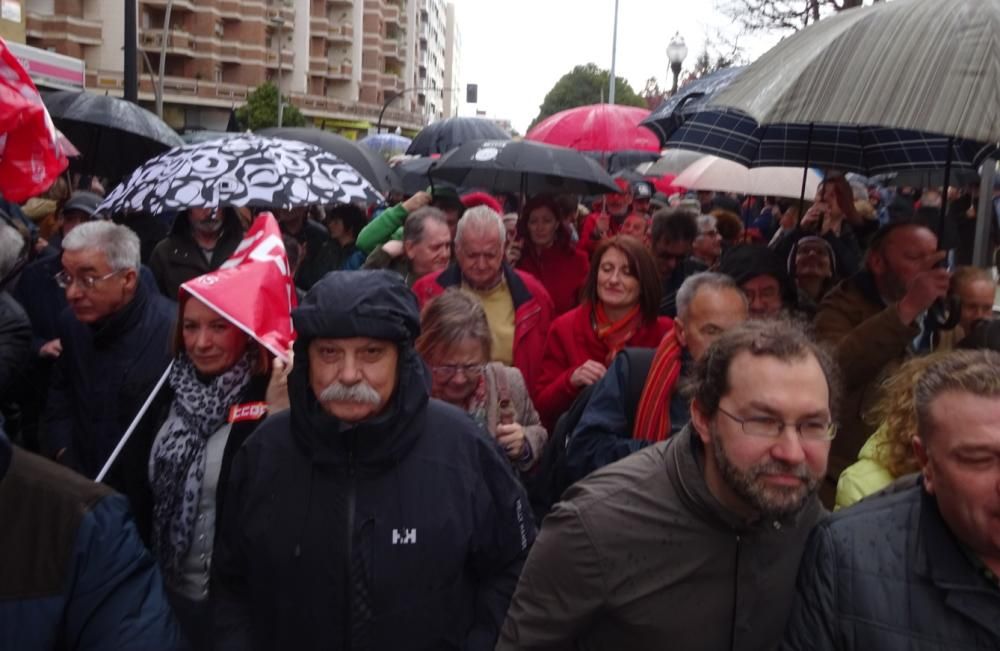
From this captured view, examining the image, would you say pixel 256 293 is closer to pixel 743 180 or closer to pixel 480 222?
pixel 480 222

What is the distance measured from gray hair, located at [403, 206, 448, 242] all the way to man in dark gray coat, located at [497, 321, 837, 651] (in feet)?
11.1

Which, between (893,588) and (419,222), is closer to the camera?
(893,588)

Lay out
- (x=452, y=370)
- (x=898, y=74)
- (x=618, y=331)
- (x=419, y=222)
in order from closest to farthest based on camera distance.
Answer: (x=898, y=74) < (x=452, y=370) < (x=618, y=331) < (x=419, y=222)

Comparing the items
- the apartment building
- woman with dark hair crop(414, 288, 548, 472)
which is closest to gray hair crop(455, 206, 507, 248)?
woman with dark hair crop(414, 288, 548, 472)

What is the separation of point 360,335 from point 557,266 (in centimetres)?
404

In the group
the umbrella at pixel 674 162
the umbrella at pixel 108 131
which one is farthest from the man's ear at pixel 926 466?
the umbrella at pixel 674 162

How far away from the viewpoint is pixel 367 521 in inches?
100

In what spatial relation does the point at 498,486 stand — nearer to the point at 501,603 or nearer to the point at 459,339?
the point at 501,603

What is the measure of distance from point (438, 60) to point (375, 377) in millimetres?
144919

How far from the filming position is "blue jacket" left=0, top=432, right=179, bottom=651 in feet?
6.18

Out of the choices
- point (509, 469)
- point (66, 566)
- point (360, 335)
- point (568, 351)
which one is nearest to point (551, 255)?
point (568, 351)

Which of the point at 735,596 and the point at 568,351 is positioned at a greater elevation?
the point at 568,351

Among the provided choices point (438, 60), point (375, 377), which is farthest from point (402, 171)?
point (438, 60)

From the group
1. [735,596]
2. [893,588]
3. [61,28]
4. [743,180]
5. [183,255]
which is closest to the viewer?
[893,588]
